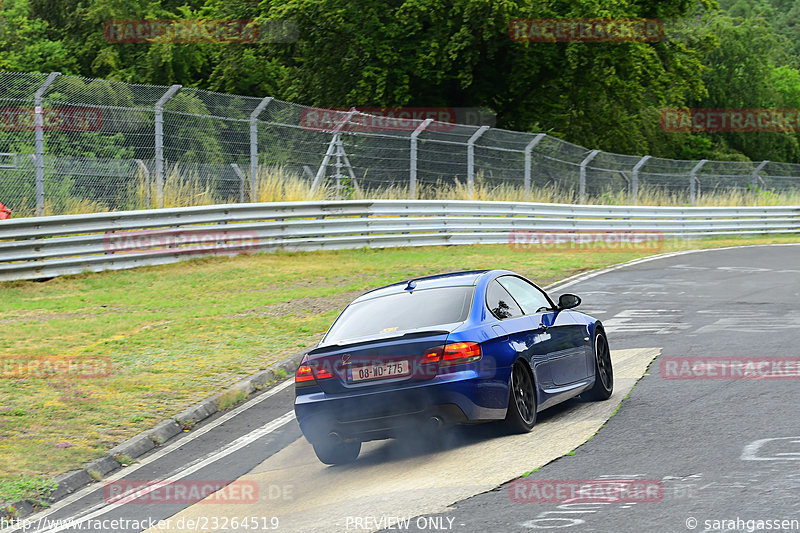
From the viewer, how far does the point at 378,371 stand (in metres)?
8.16

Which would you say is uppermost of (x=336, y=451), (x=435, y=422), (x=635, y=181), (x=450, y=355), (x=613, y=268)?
(x=450, y=355)

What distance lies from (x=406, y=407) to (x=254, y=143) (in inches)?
619

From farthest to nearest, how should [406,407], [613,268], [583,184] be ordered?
[583,184], [613,268], [406,407]

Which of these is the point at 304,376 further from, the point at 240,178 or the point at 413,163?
the point at 413,163

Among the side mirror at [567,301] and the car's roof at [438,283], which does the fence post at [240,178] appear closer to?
the car's roof at [438,283]

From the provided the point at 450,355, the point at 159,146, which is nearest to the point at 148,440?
the point at 450,355

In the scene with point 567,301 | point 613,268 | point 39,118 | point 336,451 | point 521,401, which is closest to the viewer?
point 336,451

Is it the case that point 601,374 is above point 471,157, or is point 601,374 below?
below

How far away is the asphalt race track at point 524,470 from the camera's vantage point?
20.5 feet

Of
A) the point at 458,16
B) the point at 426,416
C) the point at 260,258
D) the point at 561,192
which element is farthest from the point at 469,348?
the point at 458,16

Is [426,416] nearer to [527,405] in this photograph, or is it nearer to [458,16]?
[527,405]

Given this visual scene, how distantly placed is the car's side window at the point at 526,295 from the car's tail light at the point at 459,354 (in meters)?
1.33

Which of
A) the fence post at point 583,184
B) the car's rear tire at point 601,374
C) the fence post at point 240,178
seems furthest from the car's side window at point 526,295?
the fence post at point 583,184

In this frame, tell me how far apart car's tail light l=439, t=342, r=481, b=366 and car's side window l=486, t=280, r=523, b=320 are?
0.75 metres
